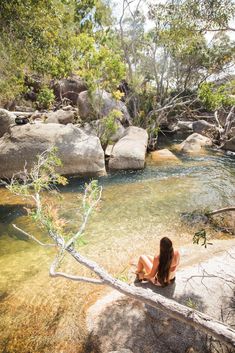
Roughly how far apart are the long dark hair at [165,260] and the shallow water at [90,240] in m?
0.76

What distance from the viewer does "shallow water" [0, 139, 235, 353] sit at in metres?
5.06

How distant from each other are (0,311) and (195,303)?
391 cm

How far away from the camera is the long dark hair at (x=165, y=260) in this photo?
17.0 feet

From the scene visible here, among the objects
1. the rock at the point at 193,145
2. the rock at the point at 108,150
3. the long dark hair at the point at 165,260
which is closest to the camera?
the long dark hair at the point at 165,260

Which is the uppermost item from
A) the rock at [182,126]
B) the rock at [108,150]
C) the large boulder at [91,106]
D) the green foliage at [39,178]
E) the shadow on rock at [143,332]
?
the large boulder at [91,106]

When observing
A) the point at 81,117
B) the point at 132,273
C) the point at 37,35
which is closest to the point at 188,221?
the point at 132,273

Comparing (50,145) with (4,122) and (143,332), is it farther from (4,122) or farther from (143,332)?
(143,332)

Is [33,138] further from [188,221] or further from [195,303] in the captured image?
[195,303]

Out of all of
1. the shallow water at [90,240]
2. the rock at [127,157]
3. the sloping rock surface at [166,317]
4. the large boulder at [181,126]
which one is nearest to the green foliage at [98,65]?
the rock at [127,157]

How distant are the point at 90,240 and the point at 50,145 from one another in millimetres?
6841

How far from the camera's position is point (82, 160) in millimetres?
13602

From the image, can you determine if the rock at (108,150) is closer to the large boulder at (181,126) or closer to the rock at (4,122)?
the rock at (4,122)

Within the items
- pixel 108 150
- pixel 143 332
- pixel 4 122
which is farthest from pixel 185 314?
pixel 4 122

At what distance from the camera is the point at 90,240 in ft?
26.6
